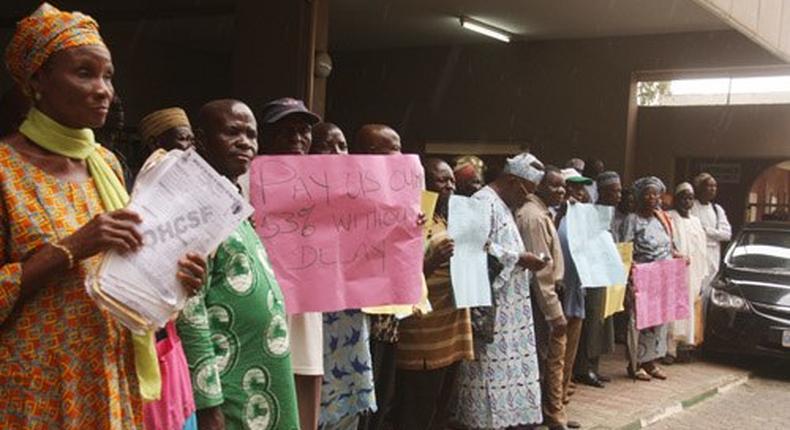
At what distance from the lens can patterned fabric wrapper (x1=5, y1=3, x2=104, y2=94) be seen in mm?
2332

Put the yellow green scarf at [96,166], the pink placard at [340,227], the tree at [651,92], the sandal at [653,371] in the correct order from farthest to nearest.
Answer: the tree at [651,92], the sandal at [653,371], the pink placard at [340,227], the yellow green scarf at [96,166]

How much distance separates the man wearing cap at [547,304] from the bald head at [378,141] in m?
1.95

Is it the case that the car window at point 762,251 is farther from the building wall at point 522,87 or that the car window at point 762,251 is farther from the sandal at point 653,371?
the building wall at point 522,87

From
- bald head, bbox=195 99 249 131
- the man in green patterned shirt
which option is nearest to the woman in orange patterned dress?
the man in green patterned shirt

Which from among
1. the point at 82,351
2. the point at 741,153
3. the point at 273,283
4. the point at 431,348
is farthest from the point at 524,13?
the point at 82,351

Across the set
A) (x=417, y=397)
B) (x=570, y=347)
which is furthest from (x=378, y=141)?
(x=570, y=347)

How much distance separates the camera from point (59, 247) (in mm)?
2225

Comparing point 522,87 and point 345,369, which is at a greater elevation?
point 522,87

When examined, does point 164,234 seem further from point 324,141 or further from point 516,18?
point 516,18

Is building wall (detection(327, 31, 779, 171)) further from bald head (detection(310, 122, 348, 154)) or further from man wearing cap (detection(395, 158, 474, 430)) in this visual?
bald head (detection(310, 122, 348, 154))

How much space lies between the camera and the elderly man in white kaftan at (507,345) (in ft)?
19.4

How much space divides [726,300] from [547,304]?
4770 mm

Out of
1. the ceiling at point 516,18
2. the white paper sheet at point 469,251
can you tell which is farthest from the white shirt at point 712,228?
the white paper sheet at point 469,251

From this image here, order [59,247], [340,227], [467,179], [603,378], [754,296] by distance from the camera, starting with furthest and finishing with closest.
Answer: [754,296] → [603,378] → [467,179] → [340,227] → [59,247]
